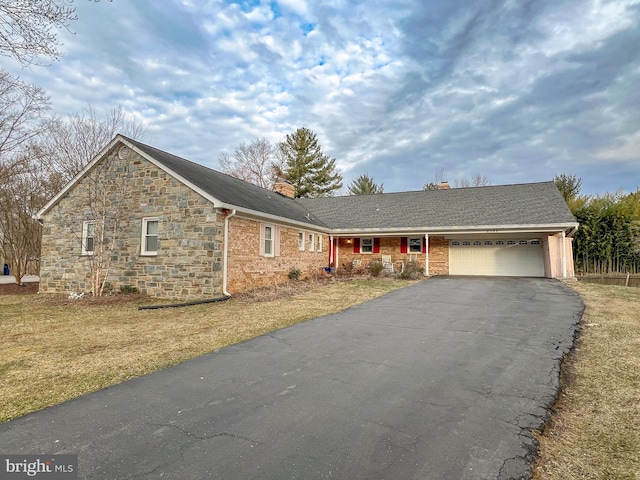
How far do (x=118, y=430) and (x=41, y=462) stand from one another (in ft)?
1.65

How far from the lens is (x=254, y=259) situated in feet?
40.5

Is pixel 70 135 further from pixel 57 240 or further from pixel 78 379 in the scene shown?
pixel 78 379

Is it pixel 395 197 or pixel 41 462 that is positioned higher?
pixel 395 197

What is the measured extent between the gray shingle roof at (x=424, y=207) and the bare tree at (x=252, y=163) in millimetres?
13705

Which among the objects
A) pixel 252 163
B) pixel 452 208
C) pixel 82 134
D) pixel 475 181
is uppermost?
pixel 252 163

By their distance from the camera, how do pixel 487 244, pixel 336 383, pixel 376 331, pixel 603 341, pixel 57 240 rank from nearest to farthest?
1. pixel 336 383
2. pixel 603 341
3. pixel 376 331
4. pixel 57 240
5. pixel 487 244

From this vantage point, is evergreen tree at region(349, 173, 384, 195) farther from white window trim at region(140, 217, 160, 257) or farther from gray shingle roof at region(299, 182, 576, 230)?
white window trim at region(140, 217, 160, 257)

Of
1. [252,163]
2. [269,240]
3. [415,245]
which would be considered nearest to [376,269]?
[415,245]

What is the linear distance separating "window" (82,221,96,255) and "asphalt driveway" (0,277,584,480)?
415 inches

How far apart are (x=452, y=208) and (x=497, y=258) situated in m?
3.61

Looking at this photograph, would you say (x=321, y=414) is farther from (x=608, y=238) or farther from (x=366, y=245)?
(x=608, y=238)

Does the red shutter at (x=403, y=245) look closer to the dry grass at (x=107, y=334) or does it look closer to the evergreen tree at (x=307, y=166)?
the dry grass at (x=107, y=334)

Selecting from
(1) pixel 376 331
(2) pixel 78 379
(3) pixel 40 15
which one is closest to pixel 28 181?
(3) pixel 40 15

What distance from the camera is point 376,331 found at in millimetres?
6230
